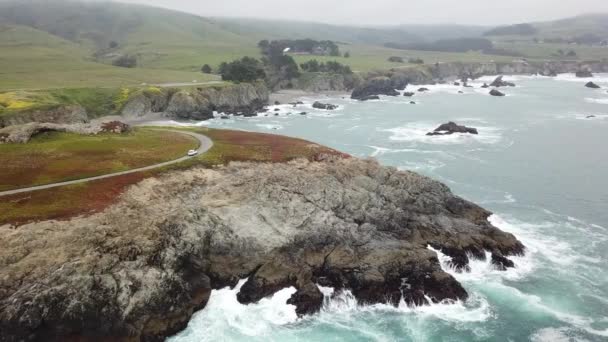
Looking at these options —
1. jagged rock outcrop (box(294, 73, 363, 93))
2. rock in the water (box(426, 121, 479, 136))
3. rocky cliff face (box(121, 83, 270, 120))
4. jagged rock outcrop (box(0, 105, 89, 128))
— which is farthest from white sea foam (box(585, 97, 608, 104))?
jagged rock outcrop (box(0, 105, 89, 128))

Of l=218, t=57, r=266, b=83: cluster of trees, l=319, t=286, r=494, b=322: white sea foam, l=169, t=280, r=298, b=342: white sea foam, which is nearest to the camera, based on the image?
l=169, t=280, r=298, b=342: white sea foam

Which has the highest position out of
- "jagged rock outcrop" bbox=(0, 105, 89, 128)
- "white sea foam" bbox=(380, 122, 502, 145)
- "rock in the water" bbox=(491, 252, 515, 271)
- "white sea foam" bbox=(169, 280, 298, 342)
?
"jagged rock outcrop" bbox=(0, 105, 89, 128)

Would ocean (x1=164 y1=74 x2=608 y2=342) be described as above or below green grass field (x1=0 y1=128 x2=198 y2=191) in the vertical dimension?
below

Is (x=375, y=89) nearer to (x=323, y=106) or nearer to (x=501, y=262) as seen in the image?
(x=323, y=106)

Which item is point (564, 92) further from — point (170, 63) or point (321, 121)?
point (170, 63)

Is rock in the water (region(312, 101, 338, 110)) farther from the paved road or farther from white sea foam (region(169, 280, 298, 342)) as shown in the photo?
white sea foam (region(169, 280, 298, 342))

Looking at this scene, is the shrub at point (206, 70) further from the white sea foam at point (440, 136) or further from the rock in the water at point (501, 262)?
the rock in the water at point (501, 262)
